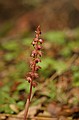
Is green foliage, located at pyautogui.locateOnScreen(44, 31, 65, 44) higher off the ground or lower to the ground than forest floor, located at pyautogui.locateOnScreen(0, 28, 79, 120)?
higher

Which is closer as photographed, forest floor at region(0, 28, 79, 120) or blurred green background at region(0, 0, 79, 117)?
forest floor at region(0, 28, 79, 120)

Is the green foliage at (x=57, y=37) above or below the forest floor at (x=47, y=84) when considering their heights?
above

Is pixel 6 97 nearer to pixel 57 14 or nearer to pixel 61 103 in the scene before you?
pixel 61 103

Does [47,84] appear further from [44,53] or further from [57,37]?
[57,37]

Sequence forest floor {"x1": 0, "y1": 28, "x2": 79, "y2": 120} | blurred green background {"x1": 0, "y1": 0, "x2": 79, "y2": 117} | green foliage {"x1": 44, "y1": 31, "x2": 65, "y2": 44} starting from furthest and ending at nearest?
green foliage {"x1": 44, "y1": 31, "x2": 65, "y2": 44}
blurred green background {"x1": 0, "y1": 0, "x2": 79, "y2": 117}
forest floor {"x1": 0, "y1": 28, "x2": 79, "y2": 120}

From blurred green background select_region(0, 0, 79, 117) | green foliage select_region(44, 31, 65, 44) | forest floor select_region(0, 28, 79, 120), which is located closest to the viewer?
forest floor select_region(0, 28, 79, 120)

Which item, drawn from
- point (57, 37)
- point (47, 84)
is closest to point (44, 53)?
point (57, 37)

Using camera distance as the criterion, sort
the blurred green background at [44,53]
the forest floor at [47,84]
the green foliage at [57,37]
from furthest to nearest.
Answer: the green foliage at [57,37] < the blurred green background at [44,53] < the forest floor at [47,84]

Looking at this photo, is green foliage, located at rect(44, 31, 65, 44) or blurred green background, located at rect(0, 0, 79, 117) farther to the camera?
green foliage, located at rect(44, 31, 65, 44)
